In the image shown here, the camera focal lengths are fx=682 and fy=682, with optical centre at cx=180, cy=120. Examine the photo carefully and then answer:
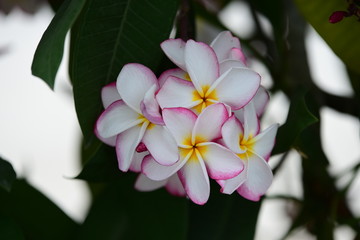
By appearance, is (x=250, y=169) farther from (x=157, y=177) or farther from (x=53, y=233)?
(x=53, y=233)

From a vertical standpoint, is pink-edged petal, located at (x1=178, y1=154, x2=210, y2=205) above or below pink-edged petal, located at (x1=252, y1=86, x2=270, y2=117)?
below

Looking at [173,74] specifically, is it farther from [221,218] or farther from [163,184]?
[221,218]

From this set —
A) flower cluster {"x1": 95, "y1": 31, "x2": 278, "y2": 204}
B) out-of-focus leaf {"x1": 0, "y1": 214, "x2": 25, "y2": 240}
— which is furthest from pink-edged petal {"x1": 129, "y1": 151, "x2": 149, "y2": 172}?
out-of-focus leaf {"x1": 0, "y1": 214, "x2": 25, "y2": 240}

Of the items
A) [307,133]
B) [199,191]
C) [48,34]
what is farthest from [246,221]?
[48,34]

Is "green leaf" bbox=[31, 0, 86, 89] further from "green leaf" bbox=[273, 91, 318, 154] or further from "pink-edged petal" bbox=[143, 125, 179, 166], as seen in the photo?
"green leaf" bbox=[273, 91, 318, 154]

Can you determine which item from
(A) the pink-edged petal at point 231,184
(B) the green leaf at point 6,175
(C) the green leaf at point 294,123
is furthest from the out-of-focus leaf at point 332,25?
(B) the green leaf at point 6,175

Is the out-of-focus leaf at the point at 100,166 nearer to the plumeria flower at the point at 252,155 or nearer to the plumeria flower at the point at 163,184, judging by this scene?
the plumeria flower at the point at 163,184

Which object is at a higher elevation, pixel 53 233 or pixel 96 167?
pixel 96 167
